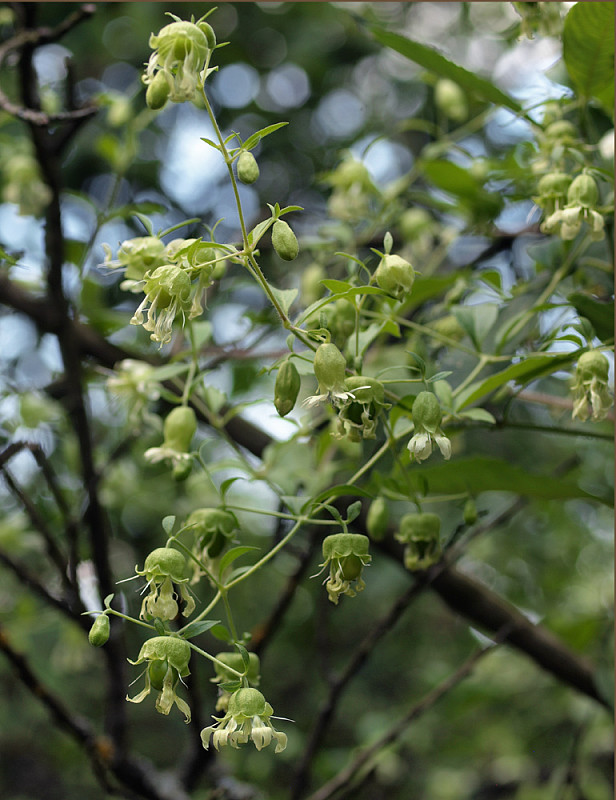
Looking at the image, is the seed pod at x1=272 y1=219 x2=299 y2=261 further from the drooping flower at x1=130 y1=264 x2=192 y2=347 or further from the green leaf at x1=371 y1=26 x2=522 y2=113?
the green leaf at x1=371 y1=26 x2=522 y2=113

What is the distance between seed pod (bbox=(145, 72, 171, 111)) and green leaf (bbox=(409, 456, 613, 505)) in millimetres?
310

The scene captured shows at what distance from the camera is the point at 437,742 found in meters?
1.66

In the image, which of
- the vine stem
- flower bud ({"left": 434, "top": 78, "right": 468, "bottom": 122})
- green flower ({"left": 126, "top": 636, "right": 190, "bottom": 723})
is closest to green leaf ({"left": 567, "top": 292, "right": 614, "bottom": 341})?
the vine stem

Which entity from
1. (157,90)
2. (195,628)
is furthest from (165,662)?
(157,90)

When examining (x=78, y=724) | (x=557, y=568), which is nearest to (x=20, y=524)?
(x=78, y=724)

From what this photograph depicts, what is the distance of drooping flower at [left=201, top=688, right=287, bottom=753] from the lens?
335 millimetres

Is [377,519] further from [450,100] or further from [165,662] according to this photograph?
[450,100]

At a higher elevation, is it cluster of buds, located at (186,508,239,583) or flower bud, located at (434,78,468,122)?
cluster of buds, located at (186,508,239,583)

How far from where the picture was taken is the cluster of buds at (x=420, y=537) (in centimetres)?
48

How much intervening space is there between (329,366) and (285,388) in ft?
0.09

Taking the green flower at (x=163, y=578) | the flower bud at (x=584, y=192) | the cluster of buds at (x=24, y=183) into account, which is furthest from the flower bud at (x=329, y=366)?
the cluster of buds at (x=24, y=183)

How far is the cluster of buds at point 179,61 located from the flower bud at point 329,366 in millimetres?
131

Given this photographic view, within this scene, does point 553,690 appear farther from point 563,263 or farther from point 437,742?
point 563,263

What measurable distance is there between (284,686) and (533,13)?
1.42 meters
